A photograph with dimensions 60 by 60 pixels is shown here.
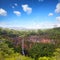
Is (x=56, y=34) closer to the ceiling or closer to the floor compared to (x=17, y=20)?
closer to the floor

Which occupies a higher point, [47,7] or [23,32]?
[47,7]

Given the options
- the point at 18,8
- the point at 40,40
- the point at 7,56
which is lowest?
the point at 7,56

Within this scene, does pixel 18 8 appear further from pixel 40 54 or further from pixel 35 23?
pixel 40 54

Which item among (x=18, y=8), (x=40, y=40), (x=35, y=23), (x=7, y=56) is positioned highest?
(x=18, y=8)

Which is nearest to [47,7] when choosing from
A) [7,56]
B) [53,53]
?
[53,53]

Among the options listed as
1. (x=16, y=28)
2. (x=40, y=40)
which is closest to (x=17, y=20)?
(x=16, y=28)

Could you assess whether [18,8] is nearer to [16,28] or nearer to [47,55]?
[16,28]
